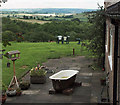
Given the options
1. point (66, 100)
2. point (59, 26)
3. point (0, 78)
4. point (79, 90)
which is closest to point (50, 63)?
point (0, 78)

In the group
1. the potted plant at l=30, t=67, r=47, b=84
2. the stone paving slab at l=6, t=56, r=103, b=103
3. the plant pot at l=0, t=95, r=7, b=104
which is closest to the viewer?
the plant pot at l=0, t=95, r=7, b=104

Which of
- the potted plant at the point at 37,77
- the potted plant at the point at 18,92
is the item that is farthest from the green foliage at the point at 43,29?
the potted plant at the point at 18,92

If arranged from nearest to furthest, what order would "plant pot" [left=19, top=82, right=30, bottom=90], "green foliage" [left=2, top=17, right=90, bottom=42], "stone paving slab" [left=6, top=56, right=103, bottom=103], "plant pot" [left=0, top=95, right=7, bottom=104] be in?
"plant pot" [left=0, top=95, right=7, bottom=104] → "stone paving slab" [left=6, top=56, right=103, bottom=103] → "plant pot" [left=19, top=82, right=30, bottom=90] → "green foliage" [left=2, top=17, right=90, bottom=42]

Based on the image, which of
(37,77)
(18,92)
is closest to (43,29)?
(37,77)

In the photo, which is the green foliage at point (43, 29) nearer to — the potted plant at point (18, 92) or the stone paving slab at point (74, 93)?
the stone paving slab at point (74, 93)

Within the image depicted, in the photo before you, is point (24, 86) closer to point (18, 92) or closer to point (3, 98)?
point (18, 92)

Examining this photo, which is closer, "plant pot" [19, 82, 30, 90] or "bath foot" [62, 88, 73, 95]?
"bath foot" [62, 88, 73, 95]

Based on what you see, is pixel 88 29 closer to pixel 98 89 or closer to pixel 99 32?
pixel 99 32

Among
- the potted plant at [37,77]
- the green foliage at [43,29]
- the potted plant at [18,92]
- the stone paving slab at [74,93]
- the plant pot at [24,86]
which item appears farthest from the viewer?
the green foliage at [43,29]

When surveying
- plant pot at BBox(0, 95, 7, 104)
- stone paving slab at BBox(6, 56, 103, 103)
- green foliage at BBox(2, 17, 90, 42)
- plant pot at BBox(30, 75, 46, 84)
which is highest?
green foliage at BBox(2, 17, 90, 42)

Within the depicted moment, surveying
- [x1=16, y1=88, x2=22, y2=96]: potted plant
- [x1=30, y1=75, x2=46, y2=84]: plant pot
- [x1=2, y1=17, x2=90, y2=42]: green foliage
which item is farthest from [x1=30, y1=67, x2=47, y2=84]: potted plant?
[x1=2, y1=17, x2=90, y2=42]: green foliage

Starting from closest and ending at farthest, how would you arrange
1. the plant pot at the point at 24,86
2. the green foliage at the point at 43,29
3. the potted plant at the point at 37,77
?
1. the plant pot at the point at 24,86
2. the potted plant at the point at 37,77
3. the green foliage at the point at 43,29

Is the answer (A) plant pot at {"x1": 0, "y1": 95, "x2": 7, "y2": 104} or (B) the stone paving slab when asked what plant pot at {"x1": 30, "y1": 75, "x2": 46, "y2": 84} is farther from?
(A) plant pot at {"x1": 0, "y1": 95, "x2": 7, "y2": 104}

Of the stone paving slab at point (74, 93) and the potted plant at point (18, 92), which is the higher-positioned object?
the potted plant at point (18, 92)
